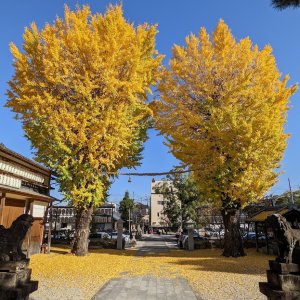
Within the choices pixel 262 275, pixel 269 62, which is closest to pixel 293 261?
pixel 262 275

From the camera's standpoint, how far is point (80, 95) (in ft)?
49.2

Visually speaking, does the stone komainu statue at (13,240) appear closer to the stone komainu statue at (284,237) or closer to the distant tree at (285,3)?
the stone komainu statue at (284,237)

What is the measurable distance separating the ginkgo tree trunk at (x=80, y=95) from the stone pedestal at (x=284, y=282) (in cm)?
985

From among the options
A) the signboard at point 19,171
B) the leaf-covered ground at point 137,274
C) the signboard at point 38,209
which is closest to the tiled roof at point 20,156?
the signboard at point 19,171

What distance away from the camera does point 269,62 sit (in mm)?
16422

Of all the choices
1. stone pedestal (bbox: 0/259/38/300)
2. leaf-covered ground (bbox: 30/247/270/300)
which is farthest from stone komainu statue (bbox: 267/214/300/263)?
stone pedestal (bbox: 0/259/38/300)

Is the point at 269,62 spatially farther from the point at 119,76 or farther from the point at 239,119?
the point at 119,76

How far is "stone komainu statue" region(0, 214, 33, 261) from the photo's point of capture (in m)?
5.96

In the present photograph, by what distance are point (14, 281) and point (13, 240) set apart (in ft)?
2.80

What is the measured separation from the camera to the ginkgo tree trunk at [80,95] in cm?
1428

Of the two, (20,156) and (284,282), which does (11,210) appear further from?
(284,282)

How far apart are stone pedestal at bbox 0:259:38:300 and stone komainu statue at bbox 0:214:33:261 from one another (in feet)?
0.50

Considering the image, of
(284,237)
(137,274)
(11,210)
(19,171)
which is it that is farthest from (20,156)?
(284,237)

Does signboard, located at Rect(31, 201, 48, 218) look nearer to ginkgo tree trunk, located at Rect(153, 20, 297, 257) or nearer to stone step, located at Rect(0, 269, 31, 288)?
ginkgo tree trunk, located at Rect(153, 20, 297, 257)
